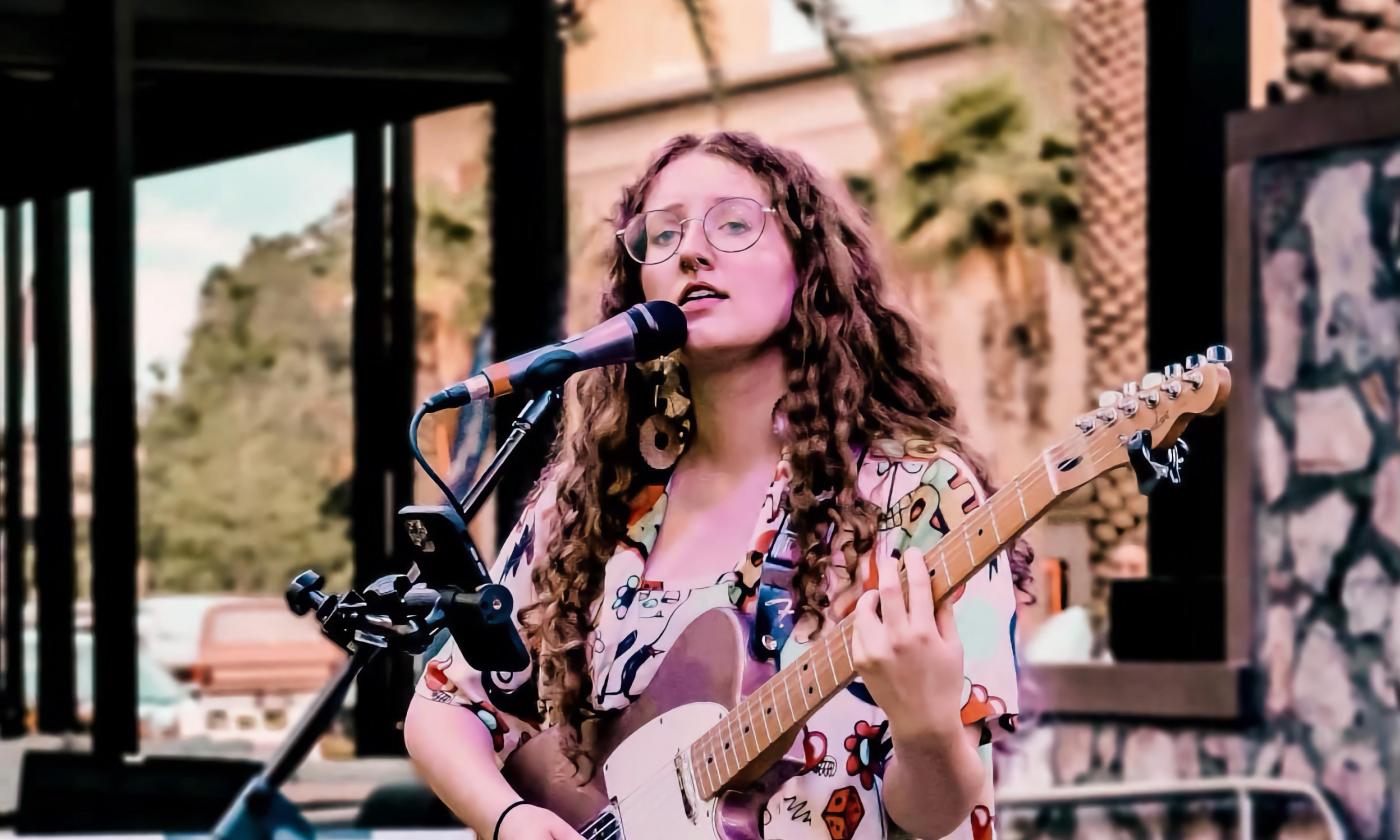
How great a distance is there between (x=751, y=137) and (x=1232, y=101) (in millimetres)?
3814

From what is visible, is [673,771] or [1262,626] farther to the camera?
[1262,626]

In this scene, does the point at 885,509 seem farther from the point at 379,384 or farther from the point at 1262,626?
the point at 379,384

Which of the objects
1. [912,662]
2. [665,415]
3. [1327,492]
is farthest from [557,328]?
[912,662]

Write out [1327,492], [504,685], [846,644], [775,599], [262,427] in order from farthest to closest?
[262,427] < [1327,492] < [504,685] < [775,599] < [846,644]

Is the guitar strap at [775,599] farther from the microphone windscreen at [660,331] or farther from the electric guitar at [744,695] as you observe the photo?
the microphone windscreen at [660,331]

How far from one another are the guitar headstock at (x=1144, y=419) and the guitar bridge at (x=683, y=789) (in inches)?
18.9

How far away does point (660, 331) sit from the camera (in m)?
2.16

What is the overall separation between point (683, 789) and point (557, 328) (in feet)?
14.6

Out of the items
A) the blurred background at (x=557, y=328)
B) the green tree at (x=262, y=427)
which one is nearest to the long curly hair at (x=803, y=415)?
the blurred background at (x=557, y=328)

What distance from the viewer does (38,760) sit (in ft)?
21.2

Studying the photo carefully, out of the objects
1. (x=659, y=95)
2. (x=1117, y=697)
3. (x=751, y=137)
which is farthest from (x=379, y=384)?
(x=751, y=137)

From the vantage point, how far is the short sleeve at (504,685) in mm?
2391

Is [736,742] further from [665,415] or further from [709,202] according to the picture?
[709,202]

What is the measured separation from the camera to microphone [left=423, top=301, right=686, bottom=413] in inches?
83.2
